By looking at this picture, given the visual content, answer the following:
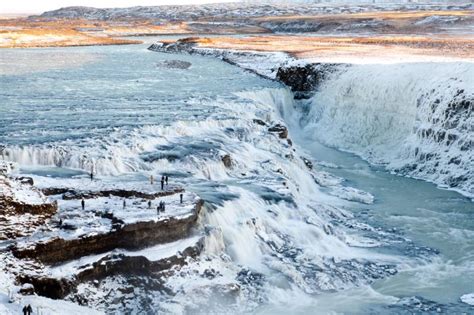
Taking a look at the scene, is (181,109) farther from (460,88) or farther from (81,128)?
(460,88)

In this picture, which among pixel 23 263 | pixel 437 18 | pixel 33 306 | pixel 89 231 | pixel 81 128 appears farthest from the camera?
pixel 437 18

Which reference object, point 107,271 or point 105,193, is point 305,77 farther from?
point 107,271

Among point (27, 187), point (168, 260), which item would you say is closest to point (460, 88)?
point (168, 260)

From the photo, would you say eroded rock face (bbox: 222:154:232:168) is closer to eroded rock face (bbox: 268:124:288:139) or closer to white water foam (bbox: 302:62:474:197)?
eroded rock face (bbox: 268:124:288:139)

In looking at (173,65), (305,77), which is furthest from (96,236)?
(173,65)

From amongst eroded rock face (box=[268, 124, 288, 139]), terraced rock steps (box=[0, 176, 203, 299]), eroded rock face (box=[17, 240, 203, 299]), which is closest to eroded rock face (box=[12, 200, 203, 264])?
terraced rock steps (box=[0, 176, 203, 299])

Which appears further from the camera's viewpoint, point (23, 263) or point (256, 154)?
point (256, 154)
